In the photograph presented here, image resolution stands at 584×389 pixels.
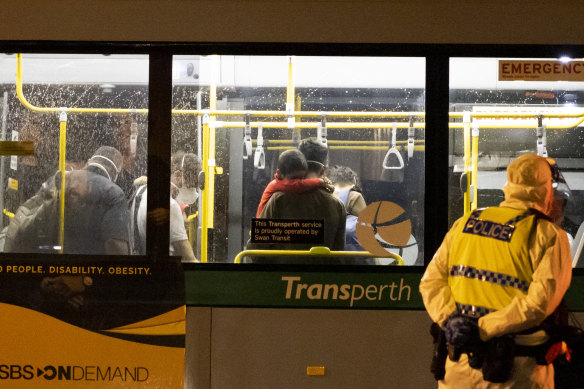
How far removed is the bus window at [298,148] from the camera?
3.75m

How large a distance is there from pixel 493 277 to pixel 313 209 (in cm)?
133

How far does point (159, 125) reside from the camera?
374 cm

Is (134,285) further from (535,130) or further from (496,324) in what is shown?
(535,130)

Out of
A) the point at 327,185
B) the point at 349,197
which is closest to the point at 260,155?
the point at 327,185

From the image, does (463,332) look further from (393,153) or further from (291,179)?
(291,179)

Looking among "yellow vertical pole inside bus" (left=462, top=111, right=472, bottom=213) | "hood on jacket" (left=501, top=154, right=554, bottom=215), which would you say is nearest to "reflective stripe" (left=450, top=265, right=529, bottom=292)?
"hood on jacket" (left=501, top=154, right=554, bottom=215)

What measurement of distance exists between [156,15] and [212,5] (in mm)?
314

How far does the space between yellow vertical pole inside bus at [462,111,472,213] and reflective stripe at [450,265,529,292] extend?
3.48 ft

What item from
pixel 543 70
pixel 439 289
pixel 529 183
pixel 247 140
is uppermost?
pixel 543 70

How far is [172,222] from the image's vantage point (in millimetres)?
3770

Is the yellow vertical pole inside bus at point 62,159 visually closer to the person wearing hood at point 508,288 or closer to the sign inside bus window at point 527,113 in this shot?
the person wearing hood at point 508,288

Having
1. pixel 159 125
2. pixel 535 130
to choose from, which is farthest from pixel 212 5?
pixel 535 130

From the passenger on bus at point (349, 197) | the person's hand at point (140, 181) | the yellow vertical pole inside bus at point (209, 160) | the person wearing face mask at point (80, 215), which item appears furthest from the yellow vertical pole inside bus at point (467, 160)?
the person wearing face mask at point (80, 215)

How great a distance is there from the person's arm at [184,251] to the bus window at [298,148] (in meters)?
0.03
